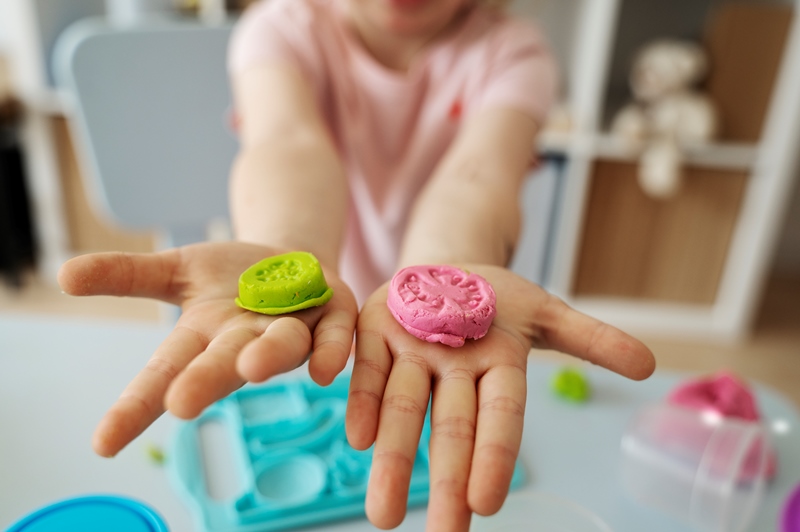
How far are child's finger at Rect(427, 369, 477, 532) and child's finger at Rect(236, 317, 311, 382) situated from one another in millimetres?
87

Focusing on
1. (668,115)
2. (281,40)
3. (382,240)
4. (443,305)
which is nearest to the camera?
(443,305)

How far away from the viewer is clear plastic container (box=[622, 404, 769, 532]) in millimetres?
538

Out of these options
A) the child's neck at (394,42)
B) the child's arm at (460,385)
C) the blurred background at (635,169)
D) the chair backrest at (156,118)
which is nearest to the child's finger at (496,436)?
the child's arm at (460,385)

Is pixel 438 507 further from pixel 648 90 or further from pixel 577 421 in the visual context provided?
pixel 648 90

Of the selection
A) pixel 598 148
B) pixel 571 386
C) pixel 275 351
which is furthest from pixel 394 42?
pixel 598 148

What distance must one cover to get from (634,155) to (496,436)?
4.79 ft

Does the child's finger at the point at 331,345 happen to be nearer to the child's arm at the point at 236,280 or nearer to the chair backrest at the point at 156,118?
the child's arm at the point at 236,280

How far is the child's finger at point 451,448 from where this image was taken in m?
0.33

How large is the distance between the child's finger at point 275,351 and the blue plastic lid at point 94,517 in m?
0.17

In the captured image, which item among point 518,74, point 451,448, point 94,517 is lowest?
point 94,517

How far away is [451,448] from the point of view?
36cm

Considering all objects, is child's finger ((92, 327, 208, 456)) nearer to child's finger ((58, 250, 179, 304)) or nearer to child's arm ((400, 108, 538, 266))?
child's finger ((58, 250, 179, 304))

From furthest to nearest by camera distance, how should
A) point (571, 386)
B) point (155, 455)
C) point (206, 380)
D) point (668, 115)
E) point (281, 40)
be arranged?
point (668, 115)
point (281, 40)
point (571, 386)
point (155, 455)
point (206, 380)

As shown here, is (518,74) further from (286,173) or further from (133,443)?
(133,443)
